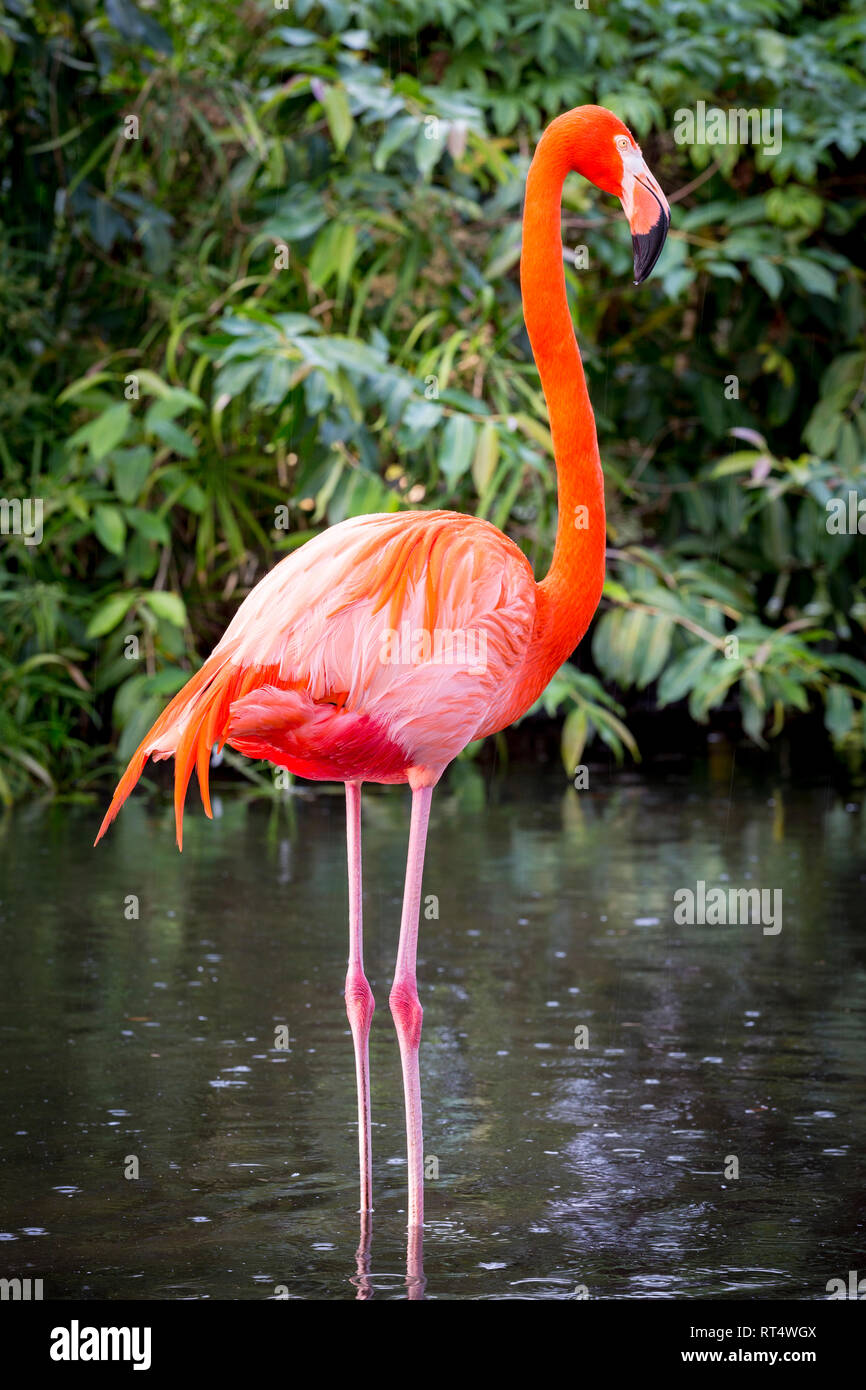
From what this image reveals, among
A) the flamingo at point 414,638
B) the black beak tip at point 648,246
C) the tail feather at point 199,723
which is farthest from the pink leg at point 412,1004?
the black beak tip at point 648,246

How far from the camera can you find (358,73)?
859 centimetres

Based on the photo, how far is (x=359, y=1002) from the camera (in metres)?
3.77

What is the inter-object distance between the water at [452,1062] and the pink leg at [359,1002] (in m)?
0.10

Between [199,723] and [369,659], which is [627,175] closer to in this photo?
[369,659]

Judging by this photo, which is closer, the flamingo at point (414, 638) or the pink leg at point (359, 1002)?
the flamingo at point (414, 638)

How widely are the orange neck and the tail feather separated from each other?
26.3 inches

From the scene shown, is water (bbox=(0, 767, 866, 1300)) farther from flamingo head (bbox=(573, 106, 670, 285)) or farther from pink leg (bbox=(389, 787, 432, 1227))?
flamingo head (bbox=(573, 106, 670, 285))

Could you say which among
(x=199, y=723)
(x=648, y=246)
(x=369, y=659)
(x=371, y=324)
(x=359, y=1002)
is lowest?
(x=359, y=1002)

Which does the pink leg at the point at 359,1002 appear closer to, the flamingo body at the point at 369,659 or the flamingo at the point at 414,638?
the flamingo at the point at 414,638

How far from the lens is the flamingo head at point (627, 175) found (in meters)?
3.67

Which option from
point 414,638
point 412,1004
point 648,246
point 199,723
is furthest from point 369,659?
point 648,246

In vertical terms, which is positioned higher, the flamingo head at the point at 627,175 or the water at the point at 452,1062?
the flamingo head at the point at 627,175

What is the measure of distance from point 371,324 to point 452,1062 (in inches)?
209

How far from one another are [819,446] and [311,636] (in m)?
6.70
